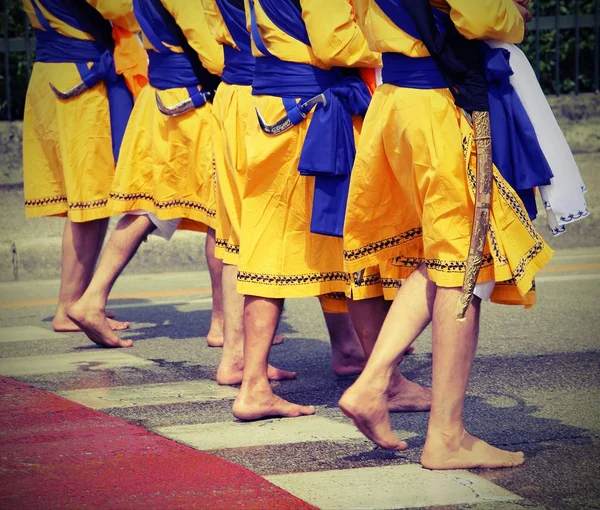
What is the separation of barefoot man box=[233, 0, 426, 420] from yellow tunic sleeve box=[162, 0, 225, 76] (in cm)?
105

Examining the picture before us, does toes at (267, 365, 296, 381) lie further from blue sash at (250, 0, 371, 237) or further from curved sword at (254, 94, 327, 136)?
curved sword at (254, 94, 327, 136)

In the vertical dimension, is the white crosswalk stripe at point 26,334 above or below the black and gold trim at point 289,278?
below

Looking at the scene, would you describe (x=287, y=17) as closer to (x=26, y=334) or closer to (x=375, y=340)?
(x=375, y=340)

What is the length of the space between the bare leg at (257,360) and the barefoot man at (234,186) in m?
0.45

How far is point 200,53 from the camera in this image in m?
6.05

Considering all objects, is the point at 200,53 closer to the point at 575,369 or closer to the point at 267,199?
the point at 267,199

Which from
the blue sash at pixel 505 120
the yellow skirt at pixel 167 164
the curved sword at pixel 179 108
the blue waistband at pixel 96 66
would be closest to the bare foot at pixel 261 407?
the blue sash at pixel 505 120

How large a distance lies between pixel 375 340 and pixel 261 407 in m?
0.50

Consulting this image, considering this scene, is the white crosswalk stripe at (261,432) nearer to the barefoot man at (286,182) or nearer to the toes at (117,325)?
the barefoot man at (286,182)

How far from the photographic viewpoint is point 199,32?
600cm

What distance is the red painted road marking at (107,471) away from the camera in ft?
12.8

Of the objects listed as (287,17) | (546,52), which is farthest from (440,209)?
(546,52)

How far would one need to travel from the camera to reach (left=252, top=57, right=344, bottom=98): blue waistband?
4.84m

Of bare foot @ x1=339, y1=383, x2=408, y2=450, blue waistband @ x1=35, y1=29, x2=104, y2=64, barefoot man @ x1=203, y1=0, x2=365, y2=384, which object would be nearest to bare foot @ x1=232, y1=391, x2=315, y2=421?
barefoot man @ x1=203, y1=0, x2=365, y2=384
